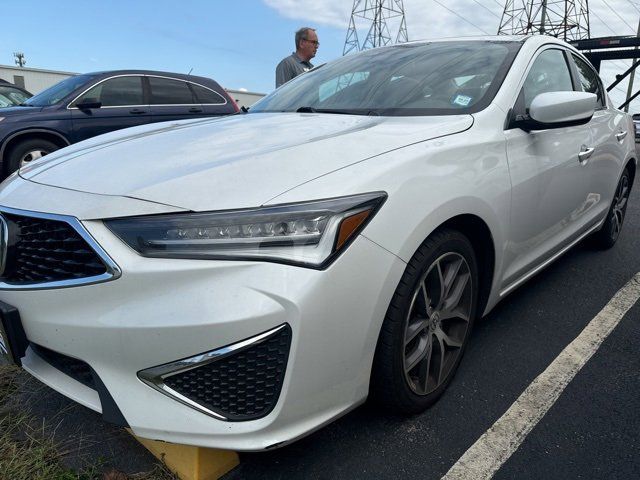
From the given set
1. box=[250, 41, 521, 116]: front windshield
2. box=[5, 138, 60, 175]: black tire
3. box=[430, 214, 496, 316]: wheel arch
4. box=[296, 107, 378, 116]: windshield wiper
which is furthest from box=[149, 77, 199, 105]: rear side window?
box=[430, 214, 496, 316]: wheel arch

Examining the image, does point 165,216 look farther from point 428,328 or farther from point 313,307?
point 428,328

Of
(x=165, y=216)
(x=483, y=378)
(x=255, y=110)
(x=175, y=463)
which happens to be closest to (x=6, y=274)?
(x=165, y=216)

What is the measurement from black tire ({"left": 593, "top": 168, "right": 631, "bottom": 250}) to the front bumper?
122 inches

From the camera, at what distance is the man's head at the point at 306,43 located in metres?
5.07

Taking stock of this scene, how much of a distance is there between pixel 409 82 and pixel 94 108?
16.5ft

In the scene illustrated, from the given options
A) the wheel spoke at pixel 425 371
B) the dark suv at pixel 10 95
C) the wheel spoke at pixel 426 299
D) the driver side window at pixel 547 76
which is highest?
the dark suv at pixel 10 95

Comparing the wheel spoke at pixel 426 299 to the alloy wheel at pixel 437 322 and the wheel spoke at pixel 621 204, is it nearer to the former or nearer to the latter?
the alloy wheel at pixel 437 322

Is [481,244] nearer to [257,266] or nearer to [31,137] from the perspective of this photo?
[257,266]

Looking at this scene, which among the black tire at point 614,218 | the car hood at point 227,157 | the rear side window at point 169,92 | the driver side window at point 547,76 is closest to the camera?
the car hood at point 227,157

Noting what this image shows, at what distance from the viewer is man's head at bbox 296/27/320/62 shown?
16.6 feet

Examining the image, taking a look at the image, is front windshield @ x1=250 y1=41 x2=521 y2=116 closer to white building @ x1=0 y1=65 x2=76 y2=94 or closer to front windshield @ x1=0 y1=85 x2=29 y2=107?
front windshield @ x1=0 y1=85 x2=29 y2=107

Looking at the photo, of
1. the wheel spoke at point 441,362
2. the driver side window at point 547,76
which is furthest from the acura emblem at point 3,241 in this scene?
the driver side window at point 547,76

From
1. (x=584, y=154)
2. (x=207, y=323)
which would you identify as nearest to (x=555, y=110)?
(x=584, y=154)

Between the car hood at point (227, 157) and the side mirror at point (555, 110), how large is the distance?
14.1 inches
